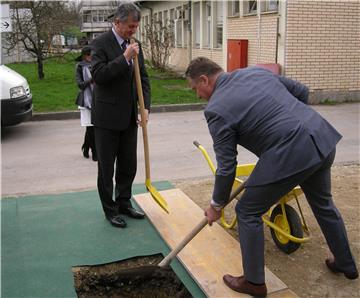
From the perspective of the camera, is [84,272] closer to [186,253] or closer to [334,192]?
[186,253]

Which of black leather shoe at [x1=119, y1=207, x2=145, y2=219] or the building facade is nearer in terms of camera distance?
black leather shoe at [x1=119, y1=207, x2=145, y2=219]

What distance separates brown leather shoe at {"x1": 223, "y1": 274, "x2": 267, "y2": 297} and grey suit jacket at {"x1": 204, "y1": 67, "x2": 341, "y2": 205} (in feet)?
2.13

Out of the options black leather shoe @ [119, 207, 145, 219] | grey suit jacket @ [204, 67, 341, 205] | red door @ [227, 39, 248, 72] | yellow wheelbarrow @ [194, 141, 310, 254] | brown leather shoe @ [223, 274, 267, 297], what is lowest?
black leather shoe @ [119, 207, 145, 219]

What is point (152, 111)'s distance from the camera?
11.2 meters

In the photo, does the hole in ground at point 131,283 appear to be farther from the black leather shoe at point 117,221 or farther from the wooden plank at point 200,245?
the black leather shoe at point 117,221

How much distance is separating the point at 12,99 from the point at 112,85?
487 cm

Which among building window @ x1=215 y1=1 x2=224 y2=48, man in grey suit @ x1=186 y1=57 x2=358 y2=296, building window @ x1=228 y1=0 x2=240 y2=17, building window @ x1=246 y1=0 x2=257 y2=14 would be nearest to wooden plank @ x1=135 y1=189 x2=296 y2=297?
man in grey suit @ x1=186 y1=57 x2=358 y2=296

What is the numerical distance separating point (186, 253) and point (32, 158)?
165 inches

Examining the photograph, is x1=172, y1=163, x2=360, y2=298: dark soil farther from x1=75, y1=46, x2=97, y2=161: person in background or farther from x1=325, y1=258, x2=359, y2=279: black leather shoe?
x1=75, y1=46, x2=97, y2=161: person in background

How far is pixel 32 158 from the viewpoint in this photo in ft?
23.5

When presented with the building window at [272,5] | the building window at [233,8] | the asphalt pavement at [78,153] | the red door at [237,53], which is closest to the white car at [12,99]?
the asphalt pavement at [78,153]

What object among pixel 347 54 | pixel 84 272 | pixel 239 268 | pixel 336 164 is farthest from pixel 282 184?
pixel 347 54

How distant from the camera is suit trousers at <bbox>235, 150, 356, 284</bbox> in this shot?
2900 millimetres

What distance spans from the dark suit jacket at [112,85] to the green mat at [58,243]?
990mm
